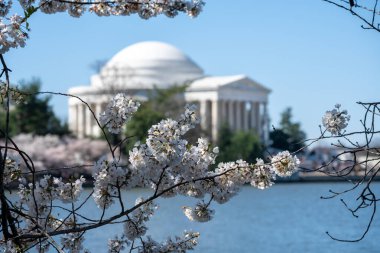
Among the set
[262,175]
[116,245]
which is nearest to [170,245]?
[116,245]

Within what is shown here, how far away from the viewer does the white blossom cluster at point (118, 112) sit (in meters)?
5.12

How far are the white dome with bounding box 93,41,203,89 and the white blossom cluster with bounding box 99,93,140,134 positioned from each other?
68.7 metres

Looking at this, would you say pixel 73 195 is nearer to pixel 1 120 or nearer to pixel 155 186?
pixel 155 186

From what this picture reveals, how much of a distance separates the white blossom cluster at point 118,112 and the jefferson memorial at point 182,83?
64.6 metres

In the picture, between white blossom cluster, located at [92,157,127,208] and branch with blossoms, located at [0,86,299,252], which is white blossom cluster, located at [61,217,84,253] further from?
white blossom cluster, located at [92,157,127,208]

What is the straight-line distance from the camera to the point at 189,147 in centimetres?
512

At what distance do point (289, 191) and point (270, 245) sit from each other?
78.9ft

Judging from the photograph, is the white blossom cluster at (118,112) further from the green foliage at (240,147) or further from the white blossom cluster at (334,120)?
the green foliage at (240,147)

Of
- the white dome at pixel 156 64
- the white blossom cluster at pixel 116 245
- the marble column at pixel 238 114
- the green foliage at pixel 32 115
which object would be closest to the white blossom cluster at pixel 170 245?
the white blossom cluster at pixel 116 245

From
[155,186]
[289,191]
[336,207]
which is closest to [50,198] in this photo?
[155,186]

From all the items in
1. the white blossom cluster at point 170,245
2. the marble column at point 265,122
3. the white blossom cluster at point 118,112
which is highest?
the white blossom cluster at point 118,112

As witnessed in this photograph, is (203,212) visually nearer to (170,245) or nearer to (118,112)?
(170,245)

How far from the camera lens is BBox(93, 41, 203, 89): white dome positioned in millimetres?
76931

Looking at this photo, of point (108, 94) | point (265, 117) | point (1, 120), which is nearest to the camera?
point (1, 120)
